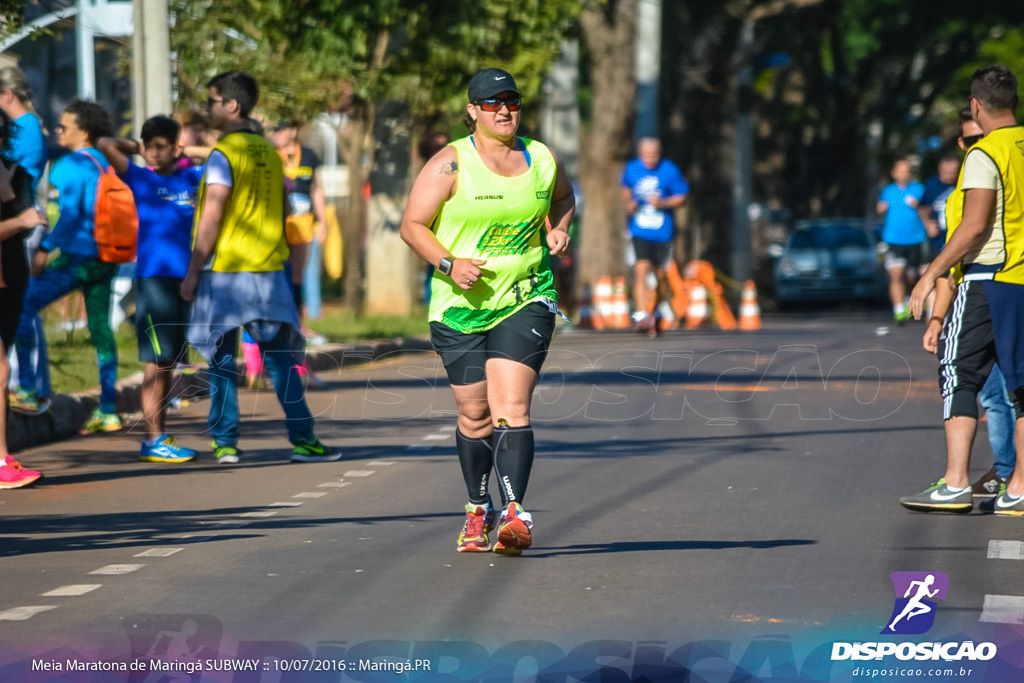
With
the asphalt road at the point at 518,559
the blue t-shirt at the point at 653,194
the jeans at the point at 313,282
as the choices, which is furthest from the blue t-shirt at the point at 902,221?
the asphalt road at the point at 518,559

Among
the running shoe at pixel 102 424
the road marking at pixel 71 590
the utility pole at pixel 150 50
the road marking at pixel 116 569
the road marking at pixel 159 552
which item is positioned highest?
the utility pole at pixel 150 50

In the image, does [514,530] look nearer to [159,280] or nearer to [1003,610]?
[1003,610]

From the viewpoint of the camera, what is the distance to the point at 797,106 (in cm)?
4516

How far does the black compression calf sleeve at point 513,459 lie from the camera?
725cm

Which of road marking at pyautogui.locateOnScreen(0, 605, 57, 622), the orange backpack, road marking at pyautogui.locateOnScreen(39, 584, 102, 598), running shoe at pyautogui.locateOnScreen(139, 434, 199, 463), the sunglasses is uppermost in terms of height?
the sunglasses

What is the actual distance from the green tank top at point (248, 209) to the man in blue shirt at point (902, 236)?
43.7 feet

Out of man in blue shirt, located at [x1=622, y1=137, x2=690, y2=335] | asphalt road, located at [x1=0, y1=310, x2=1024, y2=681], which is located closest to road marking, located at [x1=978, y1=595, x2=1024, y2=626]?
asphalt road, located at [x1=0, y1=310, x2=1024, y2=681]

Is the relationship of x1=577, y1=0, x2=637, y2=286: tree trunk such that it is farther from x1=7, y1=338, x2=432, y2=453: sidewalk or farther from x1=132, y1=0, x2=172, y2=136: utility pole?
x1=132, y1=0, x2=172, y2=136: utility pole

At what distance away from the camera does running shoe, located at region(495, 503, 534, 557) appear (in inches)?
280

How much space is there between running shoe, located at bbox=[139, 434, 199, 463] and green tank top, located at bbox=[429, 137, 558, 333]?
11.7 ft

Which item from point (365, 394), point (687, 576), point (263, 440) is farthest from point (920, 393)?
point (687, 576)

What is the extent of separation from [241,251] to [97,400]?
2729 mm

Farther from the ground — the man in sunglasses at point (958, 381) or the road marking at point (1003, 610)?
the man in sunglasses at point (958, 381)

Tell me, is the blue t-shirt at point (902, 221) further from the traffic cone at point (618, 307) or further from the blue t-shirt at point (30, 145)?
the blue t-shirt at point (30, 145)
